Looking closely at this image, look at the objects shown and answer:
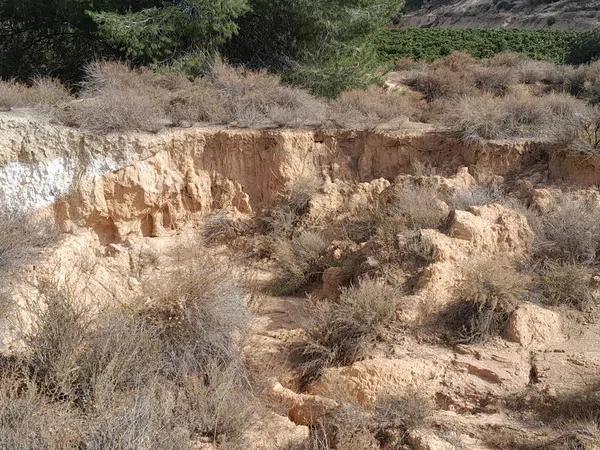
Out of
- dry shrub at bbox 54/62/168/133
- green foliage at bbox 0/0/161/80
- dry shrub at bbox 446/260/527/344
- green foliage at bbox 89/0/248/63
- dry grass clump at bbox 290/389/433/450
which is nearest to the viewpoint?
dry grass clump at bbox 290/389/433/450

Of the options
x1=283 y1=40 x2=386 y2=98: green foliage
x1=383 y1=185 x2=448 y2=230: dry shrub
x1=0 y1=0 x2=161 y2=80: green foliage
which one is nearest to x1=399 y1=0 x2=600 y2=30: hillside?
x1=283 y1=40 x2=386 y2=98: green foliage

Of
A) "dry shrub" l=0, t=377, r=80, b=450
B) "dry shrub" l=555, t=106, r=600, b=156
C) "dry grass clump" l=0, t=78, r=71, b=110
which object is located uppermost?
"dry grass clump" l=0, t=78, r=71, b=110

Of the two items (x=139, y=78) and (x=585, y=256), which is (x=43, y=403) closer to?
(x=585, y=256)

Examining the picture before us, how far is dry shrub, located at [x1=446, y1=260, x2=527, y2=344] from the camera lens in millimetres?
4676

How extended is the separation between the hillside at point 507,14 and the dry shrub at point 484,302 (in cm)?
2709

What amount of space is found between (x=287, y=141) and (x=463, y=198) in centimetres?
282

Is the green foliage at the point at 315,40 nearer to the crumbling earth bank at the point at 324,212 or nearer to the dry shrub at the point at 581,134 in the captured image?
the crumbling earth bank at the point at 324,212

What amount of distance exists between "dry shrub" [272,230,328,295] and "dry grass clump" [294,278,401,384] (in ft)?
5.80

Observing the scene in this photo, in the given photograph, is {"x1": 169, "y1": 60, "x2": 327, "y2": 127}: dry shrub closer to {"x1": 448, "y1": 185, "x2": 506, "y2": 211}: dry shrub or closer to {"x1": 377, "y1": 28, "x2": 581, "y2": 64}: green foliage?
{"x1": 448, "y1": 185, "x2": 506, "y2": 211}: dry shrub

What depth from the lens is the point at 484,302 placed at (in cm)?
473

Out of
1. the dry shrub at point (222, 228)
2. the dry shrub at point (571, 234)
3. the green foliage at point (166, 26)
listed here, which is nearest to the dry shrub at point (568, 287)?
the dry shrub at point (571, 234)

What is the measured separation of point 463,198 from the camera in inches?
264

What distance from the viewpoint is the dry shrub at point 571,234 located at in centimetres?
552

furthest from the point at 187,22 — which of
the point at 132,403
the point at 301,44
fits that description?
the point at 132,403
